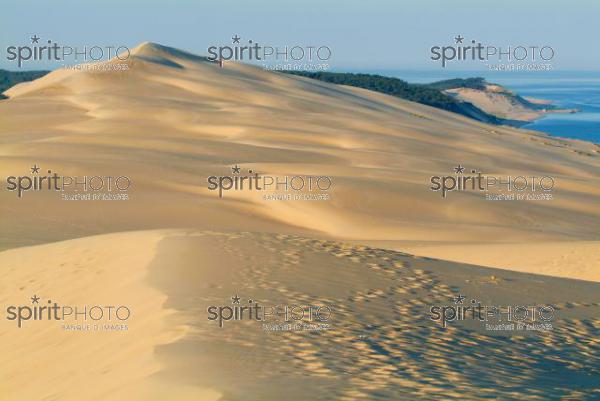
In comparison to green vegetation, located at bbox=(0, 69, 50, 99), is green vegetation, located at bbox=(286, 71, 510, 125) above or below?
below

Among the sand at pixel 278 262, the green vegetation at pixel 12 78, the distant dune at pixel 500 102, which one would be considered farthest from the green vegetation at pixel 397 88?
the sand at pixel 278 262

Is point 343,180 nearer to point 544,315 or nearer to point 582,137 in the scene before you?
point 544,315

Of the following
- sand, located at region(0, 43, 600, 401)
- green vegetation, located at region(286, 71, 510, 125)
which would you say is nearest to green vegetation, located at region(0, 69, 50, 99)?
green vegetation, located at region(286, 71, 510, 125)

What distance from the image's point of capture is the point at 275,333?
8.30 meters

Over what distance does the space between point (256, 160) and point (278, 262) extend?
16666 millimetres

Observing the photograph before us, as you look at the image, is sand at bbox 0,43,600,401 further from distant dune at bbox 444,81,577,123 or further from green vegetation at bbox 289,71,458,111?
distant dune at bbox 444,81,577,123

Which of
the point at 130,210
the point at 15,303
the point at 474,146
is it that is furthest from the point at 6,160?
the point at 474,146

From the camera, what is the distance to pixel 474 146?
137 feet

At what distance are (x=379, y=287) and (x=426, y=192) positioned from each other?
12616 mm

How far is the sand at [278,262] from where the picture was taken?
730 cm

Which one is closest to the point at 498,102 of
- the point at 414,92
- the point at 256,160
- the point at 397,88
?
the point at 397,88

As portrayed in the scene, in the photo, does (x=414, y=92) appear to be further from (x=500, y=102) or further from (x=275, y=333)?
(x=275, y=333)

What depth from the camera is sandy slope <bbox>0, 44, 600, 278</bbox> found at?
19.5m

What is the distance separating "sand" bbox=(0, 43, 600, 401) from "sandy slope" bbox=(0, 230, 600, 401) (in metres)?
0.03
